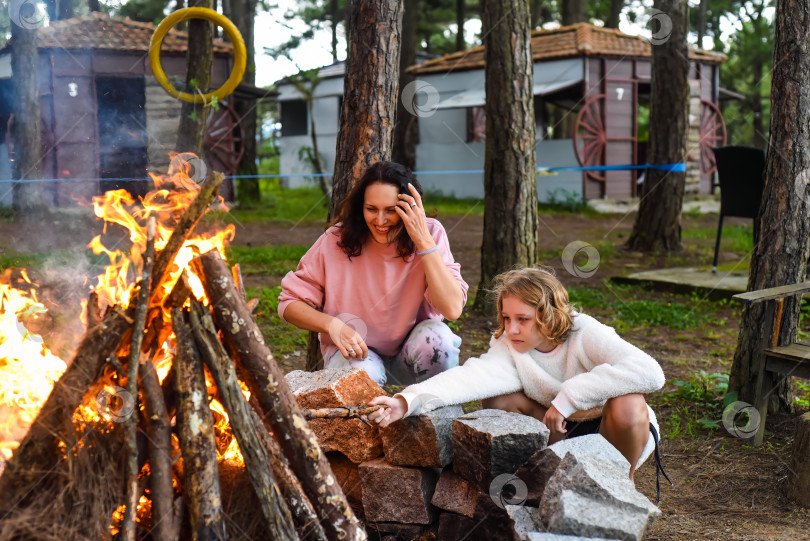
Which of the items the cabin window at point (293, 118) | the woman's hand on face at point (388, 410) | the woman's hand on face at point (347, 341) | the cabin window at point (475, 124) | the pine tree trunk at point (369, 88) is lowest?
the woman's hand on face at point (388, 410)

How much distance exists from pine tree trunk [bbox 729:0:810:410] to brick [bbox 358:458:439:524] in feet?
7.19

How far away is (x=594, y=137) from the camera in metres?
16.2

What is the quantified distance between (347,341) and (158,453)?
42.6 inches

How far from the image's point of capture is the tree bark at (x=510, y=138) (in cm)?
598

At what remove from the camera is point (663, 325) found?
257 inches

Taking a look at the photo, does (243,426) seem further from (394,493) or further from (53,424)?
(394,493)

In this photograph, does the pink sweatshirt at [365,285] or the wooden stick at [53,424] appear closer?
the wooden stick at [53,424]

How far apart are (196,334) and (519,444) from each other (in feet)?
3.73

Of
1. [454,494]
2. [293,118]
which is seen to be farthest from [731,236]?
[293,118]

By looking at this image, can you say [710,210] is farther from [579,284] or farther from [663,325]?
[663,325]

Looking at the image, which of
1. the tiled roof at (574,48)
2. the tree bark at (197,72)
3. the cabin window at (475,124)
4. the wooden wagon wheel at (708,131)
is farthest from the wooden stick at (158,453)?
the wooden wagon wheel at (708,131)

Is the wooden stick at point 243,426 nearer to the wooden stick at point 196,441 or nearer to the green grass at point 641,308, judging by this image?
the wooden stick at point 196,441

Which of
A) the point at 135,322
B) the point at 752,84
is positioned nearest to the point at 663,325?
the point at 135,322

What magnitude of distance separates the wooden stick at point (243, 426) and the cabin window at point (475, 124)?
52.4 feet
